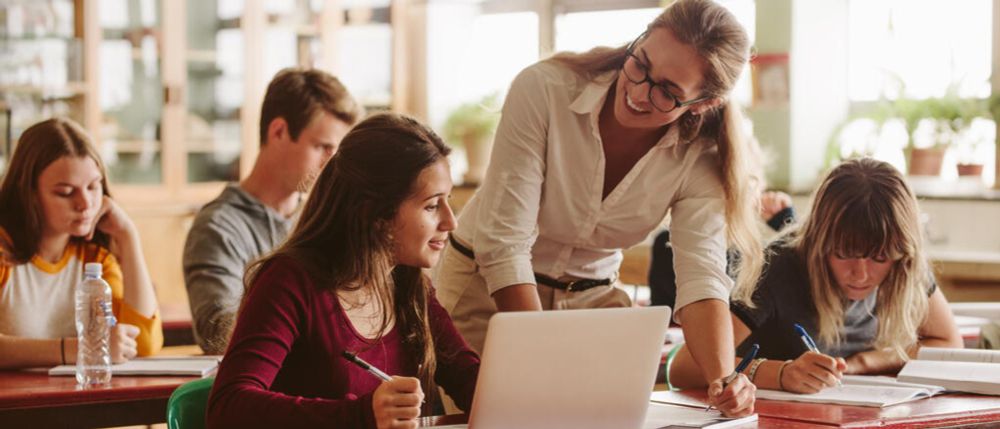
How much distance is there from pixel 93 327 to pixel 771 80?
3590mm

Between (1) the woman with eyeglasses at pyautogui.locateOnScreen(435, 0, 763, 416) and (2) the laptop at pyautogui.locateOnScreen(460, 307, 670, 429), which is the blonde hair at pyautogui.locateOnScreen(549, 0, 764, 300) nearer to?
(1) the woman with eyeglasses at pyautogui.locateOnScreen(435, 0, 763, 416)

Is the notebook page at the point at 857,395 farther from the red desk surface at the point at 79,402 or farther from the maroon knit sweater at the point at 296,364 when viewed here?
the red desk surface at the point at 79,402

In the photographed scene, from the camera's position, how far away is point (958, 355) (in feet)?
8.47

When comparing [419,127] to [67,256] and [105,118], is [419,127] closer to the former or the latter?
[67,256]

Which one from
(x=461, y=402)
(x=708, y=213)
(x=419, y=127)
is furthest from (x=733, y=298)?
(x=419, y=127)

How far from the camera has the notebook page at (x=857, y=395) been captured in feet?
6.95

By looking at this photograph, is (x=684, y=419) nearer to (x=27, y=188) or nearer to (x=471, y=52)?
(x=27, y=188)

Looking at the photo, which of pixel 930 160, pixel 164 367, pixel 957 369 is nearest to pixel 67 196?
pixel 164 367

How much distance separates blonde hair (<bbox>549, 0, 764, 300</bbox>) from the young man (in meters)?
0.85

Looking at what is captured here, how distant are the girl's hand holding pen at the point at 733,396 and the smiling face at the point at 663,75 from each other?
494 mm

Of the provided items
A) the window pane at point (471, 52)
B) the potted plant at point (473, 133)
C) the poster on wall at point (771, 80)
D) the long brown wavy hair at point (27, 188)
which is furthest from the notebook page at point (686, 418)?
the window pane at point (471, 52)

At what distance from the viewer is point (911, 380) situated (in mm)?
2359

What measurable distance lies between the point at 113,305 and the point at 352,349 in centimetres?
119

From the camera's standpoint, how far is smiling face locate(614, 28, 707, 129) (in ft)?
7.02
